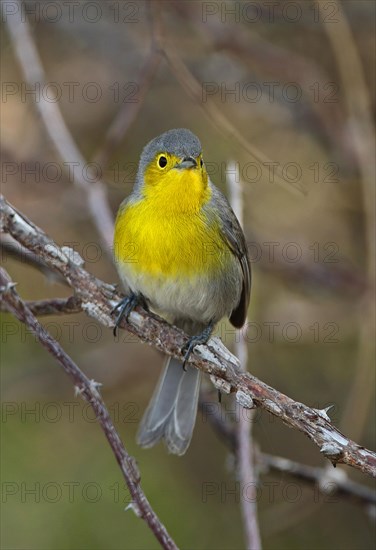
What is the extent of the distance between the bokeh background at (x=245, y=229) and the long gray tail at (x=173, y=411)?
1.05 m

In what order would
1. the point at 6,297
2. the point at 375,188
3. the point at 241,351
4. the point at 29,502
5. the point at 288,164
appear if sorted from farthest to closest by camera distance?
the point at 288,164
the point at 375,188
the point at 29,502
the point at 241,351
the point at 6,297

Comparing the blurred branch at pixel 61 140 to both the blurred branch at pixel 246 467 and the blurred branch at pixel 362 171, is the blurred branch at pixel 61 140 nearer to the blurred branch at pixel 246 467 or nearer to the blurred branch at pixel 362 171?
the blurred branch at pixel 246 467

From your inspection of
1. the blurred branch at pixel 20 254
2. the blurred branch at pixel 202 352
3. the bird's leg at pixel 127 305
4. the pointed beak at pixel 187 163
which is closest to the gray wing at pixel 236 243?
the pointed beak at pixel 187 163

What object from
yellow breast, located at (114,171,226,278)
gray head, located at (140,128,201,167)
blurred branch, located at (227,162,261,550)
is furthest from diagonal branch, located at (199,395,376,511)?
gray head, located at (140,128,201,167)

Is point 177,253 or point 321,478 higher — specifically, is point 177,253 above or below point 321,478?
above

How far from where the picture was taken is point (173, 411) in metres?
A: 4.26

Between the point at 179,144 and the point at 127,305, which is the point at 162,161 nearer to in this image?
the point at 179,144

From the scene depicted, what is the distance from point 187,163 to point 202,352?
124cm

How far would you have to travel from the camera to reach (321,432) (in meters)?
2.66

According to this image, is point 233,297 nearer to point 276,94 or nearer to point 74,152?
point 74,152

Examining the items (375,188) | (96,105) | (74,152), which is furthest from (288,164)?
(74,152)

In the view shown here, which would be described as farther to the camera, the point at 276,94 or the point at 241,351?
the point at 276,94

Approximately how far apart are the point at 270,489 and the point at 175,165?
122 inches

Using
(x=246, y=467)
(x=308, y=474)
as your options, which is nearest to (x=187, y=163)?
(x=246, y=467)
